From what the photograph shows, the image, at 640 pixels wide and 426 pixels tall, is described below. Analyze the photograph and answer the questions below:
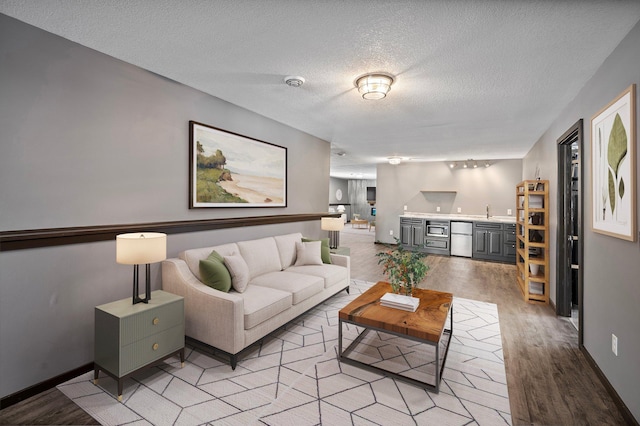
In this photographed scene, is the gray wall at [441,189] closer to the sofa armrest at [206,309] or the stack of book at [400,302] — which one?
the stack of book at [400,302]

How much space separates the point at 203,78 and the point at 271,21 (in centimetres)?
123

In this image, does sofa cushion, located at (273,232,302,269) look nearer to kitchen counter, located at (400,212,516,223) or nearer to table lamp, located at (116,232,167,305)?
table lamp, located at (116,232,167,305)

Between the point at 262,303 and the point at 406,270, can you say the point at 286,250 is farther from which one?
the point at 406,270

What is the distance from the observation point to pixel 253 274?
11.1 feet

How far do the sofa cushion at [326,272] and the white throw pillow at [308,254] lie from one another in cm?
8

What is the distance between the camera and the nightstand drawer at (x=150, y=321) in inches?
80.7

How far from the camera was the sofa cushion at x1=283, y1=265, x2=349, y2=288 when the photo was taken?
3.62 m

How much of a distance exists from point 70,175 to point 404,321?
9.02 ft

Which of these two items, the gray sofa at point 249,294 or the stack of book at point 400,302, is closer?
the gray sofa at point 249,294

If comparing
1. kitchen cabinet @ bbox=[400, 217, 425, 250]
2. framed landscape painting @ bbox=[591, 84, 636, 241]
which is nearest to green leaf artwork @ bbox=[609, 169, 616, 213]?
framed landscape painting @ bbox=[591, 84, 636, 241]

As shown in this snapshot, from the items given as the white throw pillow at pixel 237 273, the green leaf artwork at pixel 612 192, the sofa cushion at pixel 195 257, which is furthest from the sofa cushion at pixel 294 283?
the green leaf artwork at pixel 612 192

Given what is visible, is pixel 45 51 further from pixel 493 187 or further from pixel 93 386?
pixel 493 187

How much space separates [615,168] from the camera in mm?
2090

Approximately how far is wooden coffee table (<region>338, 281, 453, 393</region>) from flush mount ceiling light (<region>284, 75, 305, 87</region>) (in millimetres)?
2098
